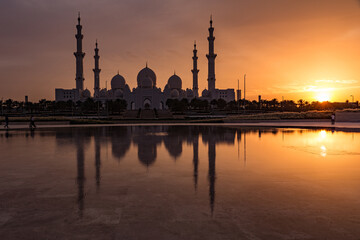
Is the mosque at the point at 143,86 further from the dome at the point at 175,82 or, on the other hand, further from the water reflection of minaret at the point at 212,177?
the water reflection of minaret at the point at 212,177

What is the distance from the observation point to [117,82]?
98.1 m

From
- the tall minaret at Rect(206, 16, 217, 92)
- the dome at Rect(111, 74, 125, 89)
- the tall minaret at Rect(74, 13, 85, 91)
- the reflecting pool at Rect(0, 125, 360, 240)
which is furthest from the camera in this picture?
the dome at Rect(111, 74, 125, 89)

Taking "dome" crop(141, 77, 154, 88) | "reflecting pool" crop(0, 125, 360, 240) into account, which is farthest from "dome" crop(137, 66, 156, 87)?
"reflecting pool" crop(0, 125, 360, 240)

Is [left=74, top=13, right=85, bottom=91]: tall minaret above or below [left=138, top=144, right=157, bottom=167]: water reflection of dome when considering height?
above

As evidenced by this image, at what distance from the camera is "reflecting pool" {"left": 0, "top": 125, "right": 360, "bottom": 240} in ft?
13.1

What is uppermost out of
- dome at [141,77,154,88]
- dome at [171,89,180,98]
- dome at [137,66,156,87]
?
dome at [137,66,156,87]

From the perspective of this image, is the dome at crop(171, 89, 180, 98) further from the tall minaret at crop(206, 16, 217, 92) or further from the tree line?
the tall minaret at crop(206, 16, 217, 92)

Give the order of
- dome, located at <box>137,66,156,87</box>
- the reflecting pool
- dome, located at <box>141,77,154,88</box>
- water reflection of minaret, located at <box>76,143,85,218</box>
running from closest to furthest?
the reflecting pool
water reflection of minaret, located at <box>76,143,85,218</box>
dome, located at <box>141,77,154,88</box>
dome, located at <box>137,66,156,87</box>

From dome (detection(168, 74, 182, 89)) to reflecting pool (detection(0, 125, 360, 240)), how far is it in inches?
3626

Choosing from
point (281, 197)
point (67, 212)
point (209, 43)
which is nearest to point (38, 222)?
point (67, 212)

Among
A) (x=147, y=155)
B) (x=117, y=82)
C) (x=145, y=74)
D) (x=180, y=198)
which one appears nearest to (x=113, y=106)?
(x=145, y=74)

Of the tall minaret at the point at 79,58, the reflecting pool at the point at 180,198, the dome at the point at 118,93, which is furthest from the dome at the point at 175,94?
the reflecting pool at the point at 180,198

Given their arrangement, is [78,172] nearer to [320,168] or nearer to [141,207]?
[141,207]

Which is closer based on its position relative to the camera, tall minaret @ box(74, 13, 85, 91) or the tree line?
the tree line
